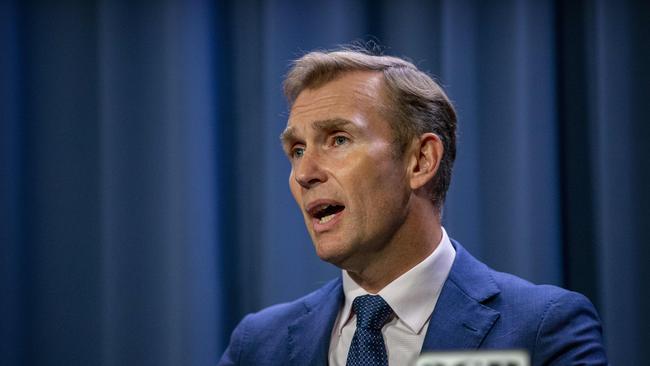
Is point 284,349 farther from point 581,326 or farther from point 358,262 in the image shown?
point 581,326

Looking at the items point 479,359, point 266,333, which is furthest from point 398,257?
point 479,359

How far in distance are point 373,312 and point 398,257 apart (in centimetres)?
14

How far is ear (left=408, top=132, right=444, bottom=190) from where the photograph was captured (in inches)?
66.7

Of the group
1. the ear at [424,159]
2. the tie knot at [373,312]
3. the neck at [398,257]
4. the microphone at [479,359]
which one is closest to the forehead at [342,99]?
the ear at [424,159]

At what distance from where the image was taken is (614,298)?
2.12 m

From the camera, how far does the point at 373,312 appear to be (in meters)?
1.60

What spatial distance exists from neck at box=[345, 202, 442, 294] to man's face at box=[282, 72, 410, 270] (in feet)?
0.05

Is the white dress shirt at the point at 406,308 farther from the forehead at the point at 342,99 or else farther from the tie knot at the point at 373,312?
the forehead at the point at 342,99

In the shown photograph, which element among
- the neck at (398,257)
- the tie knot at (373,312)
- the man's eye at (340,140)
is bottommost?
the tie knot at (373,312)

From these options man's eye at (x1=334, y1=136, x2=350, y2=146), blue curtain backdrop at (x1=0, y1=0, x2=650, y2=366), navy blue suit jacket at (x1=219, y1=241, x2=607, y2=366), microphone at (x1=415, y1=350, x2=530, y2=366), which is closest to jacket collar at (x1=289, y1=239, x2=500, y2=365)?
navy blue suit jacket at (x1=219, y1=241, x2=607, y2=366)

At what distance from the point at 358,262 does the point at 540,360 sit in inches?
15.7

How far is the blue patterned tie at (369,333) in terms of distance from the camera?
1.55 m

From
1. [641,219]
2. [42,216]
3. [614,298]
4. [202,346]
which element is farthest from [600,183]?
[42,216]

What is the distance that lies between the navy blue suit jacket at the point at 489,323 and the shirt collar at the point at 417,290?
0.03 metres
